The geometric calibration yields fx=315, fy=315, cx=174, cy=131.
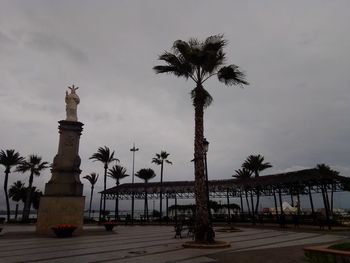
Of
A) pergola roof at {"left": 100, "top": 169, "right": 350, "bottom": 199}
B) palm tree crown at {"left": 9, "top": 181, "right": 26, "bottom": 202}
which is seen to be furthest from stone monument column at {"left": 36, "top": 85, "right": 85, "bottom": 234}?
palm tree crown at {"left": 9, "top": 181, "right": 26, "bottom": 202}

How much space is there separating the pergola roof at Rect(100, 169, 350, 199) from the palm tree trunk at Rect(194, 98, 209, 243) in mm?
16501

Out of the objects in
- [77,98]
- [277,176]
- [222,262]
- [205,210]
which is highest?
[77,98]

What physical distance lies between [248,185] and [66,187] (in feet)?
76.3

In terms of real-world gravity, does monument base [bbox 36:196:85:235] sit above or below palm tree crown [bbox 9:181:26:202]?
below

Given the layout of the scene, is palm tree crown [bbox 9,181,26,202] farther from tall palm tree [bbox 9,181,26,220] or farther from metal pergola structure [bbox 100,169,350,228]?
metal pergola structure [bbox 100,169,350,228]

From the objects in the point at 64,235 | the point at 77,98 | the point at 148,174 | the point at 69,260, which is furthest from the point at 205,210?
the point at 148,174

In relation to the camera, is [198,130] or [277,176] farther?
[277,176]

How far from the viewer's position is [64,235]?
71.2ft

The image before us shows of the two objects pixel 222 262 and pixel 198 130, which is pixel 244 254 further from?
pixel 198 130

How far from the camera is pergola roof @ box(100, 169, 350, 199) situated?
30.1 metres

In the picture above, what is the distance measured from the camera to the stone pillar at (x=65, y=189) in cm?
2461

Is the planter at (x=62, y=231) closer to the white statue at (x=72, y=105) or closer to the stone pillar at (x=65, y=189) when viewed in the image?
the stone pillar at (x=65, y=189)

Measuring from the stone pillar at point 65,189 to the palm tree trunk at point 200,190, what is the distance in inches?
520

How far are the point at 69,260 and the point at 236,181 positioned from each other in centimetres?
3433
